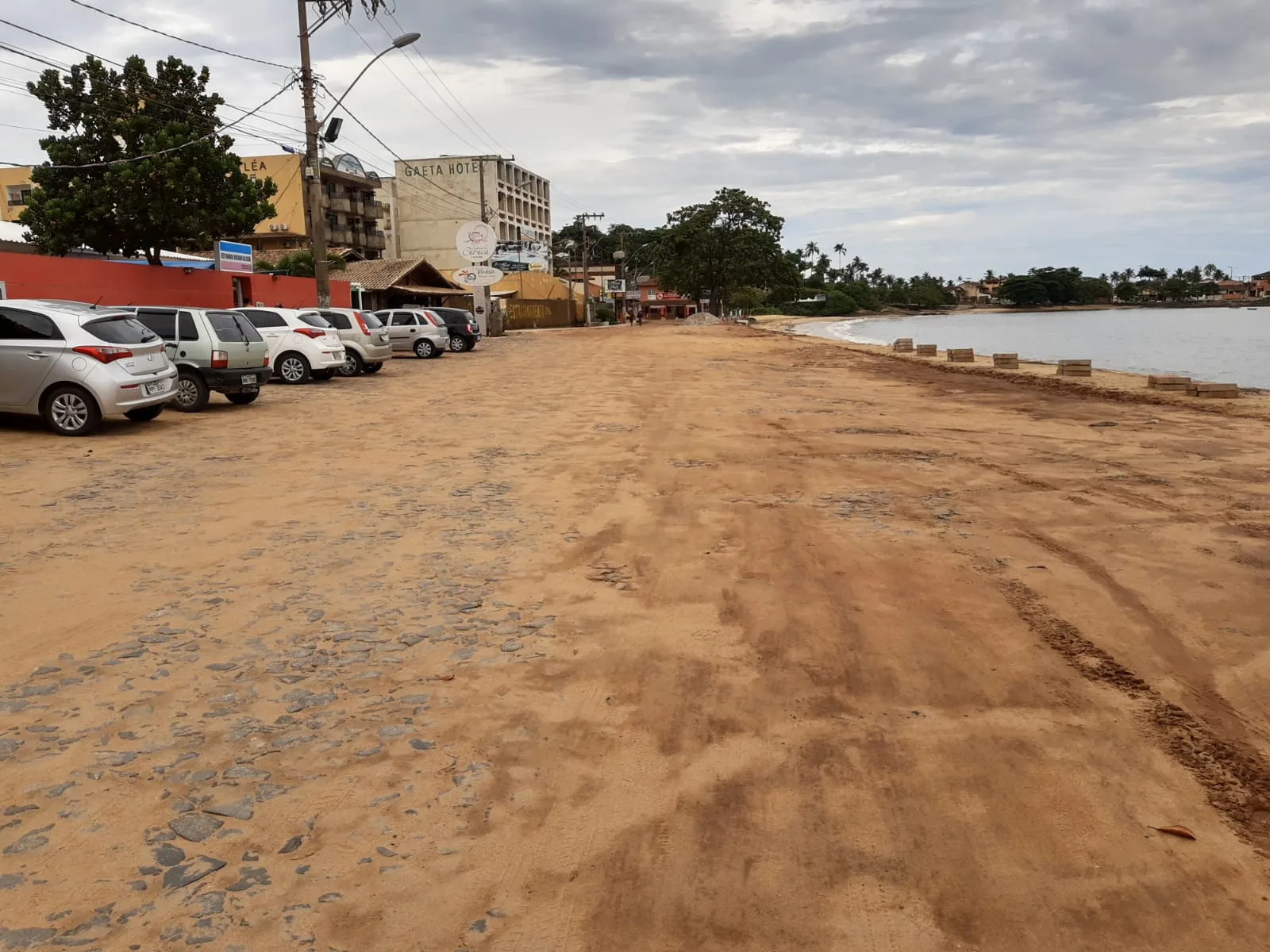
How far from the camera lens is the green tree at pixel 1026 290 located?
168 metres

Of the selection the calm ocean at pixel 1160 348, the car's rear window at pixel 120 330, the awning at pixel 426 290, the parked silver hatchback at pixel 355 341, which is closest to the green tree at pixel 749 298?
the calm ocean at pixel 1160 348

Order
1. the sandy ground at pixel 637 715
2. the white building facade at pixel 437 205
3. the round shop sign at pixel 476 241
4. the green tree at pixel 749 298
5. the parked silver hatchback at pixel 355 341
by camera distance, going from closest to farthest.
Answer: the sandy ground at pixel 637 715 < the parked silver hatchback at pixel 355 341 < the round shop sign at pixel 476 241 < the white building facade at pixel 437 205 < the green tree at pixel 749 298

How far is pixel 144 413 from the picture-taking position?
1312 centimetres

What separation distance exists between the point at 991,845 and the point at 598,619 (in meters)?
2.66

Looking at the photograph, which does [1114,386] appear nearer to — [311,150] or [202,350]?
[202,350]

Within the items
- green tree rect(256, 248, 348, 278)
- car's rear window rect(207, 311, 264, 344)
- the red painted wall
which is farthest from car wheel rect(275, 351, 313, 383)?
green tree rect(256, 248, 348, 278)

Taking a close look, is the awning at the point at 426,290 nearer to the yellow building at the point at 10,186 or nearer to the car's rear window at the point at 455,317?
the car's rear window at the point at 455,317

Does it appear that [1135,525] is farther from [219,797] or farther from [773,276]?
[773,276]

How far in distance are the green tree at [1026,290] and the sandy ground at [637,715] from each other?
6919 inches

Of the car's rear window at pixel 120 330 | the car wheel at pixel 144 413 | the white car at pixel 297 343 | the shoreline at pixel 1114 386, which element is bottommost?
the shoreline at pixel 1114 386

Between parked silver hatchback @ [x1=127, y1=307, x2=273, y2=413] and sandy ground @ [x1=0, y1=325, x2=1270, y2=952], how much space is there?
6.55m

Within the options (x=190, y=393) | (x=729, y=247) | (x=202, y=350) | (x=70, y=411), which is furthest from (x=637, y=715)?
(x=729, y=247)

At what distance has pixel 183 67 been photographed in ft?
91.7

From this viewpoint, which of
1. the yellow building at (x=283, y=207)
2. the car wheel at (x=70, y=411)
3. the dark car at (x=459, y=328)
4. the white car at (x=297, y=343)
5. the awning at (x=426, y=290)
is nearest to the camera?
the car wheel at (x=70, y=411)
